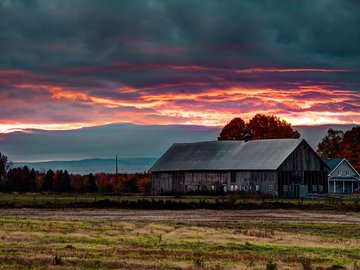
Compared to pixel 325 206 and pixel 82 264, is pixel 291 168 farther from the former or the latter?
pixel 82 264

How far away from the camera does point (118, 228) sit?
131 feet

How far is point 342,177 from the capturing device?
133125 millimetres

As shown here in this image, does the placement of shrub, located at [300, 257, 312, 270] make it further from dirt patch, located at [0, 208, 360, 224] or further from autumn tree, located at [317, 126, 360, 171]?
autumn tree, located at [317, 126, 360, 171]

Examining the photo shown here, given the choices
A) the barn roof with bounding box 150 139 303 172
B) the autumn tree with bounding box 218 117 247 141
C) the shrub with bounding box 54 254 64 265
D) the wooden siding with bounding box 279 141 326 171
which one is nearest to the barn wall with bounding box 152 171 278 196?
the barn roof with bounding box 150 139 303 172

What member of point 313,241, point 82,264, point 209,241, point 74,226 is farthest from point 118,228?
point 82,264

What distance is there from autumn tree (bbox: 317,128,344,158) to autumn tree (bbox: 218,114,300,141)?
2007 centimetres

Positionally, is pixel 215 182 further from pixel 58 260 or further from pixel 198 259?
pixel 58 260

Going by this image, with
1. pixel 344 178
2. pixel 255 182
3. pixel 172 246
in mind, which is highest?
pixel 344 178

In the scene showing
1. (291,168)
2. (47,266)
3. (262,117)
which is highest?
(262,117)

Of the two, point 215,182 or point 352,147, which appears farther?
point 352,147

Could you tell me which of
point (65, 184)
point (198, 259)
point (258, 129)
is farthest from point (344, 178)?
point (198, 259)

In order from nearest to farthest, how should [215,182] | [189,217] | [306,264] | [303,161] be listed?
[306,264], [189,217], [303,161], [215,182]

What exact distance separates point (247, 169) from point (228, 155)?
8.08 meters

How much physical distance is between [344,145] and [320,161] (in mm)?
48889
